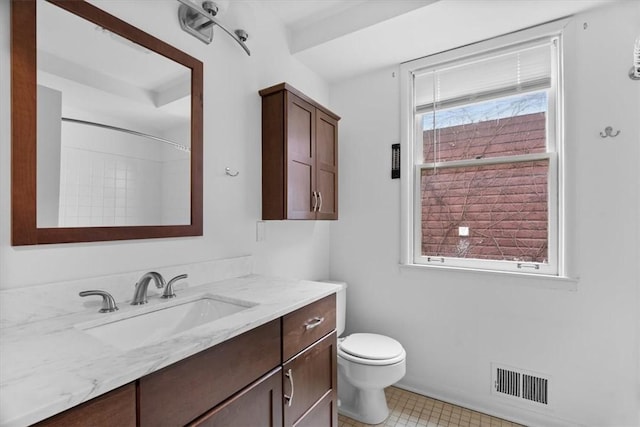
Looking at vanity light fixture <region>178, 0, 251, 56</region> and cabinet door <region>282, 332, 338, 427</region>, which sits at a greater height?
vanity light fixture <region>178, 0, 251, 56</region>

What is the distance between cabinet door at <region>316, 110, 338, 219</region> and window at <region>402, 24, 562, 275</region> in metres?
0.52

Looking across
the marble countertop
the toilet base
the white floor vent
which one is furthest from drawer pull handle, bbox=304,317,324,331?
the white floor vent

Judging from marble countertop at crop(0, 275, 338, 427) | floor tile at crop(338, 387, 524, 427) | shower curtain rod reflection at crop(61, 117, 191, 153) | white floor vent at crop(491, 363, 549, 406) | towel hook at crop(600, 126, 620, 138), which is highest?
towel hook at crop(600, 126, 620, 138)

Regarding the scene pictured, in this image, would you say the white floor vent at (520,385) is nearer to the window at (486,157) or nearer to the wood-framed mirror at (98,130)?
the window at (486,157)

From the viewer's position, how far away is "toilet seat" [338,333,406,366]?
1.76 m

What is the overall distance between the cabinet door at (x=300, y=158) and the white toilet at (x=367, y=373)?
Answer: 86 centimetres

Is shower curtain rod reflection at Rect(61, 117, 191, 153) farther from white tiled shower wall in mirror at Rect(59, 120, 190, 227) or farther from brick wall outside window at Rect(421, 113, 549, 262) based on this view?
brick wall outside window at Rect(421, 113, 549, 262)

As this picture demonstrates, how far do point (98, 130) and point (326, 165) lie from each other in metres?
1.27

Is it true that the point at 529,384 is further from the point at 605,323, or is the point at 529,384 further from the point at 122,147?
the point at 122,147

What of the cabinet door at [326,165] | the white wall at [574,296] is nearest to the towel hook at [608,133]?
the white wall at [574,296]

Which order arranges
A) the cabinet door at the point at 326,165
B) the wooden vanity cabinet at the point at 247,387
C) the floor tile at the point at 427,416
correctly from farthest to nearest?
the cabinet door at the point at 326,165
the floor tile at the point at 427,416
the wooden vanity cabinet at the point at 247,387

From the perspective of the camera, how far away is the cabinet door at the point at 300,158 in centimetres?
176

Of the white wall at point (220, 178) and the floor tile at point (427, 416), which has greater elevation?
the white wall at point (220, 178)

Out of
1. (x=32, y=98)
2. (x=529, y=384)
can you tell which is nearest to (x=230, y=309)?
(x=32, y=98)
